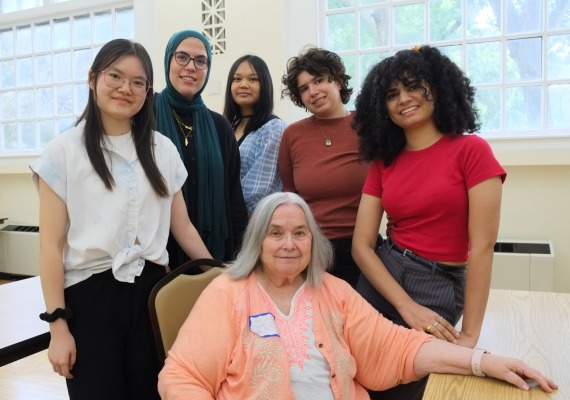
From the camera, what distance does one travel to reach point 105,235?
145 centimetres

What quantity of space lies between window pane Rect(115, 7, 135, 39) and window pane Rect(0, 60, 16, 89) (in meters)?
1.58

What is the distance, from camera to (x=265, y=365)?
4.70 ft

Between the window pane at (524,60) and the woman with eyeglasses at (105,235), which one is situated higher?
the window pane at (524,60)

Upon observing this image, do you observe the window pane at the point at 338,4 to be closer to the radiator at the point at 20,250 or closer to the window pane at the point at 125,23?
the window pane at the point at 125,23

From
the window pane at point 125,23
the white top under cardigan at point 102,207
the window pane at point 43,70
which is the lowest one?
the white top under cardigan at point 102,207

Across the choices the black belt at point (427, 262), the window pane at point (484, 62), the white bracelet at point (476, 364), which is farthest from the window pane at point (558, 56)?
the white bracelet at point (476, 364)

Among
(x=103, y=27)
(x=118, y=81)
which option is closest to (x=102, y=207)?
(x=118, y=81)

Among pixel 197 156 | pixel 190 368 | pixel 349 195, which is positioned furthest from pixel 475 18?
pixel 190 368

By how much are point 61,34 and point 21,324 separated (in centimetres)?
474

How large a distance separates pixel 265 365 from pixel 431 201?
0.68 m

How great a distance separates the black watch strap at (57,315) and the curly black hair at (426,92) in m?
1.07

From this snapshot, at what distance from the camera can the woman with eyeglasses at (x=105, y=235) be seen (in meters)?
1.42

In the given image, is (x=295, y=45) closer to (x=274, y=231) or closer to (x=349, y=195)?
(x=349, y=195)

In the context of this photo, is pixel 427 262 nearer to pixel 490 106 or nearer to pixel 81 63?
pixel 490 106
